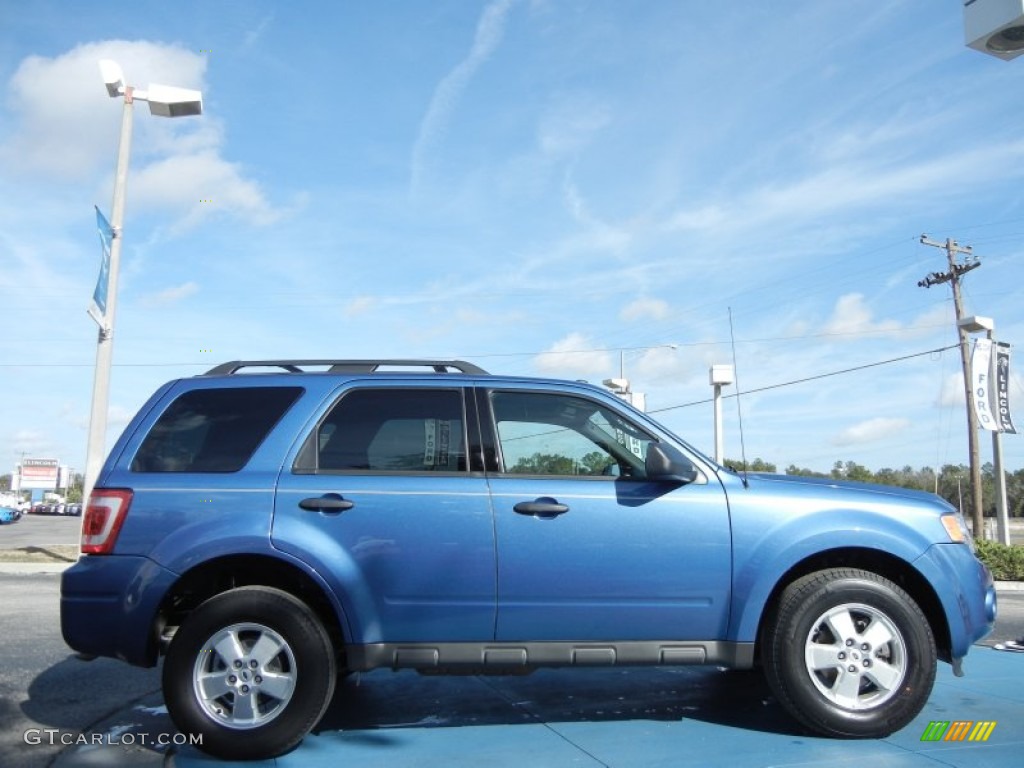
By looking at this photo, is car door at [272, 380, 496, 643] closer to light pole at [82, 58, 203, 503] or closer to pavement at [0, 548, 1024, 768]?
pavement at [0, 548, 1024, 768]

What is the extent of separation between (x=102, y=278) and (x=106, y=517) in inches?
441

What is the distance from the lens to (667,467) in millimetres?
4160

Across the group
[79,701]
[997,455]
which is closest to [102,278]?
[79,701]

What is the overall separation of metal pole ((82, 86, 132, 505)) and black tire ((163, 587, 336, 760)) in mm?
11289

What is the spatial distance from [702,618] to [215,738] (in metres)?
2.37

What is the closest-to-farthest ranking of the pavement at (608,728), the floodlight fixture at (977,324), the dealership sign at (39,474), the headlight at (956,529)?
the pavement at (608,728) → the headlight at (956,529) → the floodlight fixture at (977,324) → the dealership sign at (39,474)

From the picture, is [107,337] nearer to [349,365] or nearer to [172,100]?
[172,100]

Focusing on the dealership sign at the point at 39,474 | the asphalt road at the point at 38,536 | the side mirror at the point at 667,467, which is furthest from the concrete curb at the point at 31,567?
the dealership sign at the point at 39,474

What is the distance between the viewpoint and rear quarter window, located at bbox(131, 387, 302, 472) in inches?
170

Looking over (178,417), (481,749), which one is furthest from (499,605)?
(178,417)

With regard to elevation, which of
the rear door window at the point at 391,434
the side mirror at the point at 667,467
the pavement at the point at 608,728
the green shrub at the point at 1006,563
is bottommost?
the green shrub at the point at 1006,563

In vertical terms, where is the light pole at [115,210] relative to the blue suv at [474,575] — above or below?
above

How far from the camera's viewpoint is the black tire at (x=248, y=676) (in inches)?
156

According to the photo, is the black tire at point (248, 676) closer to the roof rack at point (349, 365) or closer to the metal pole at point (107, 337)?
the roof rack at point (349, 365)
